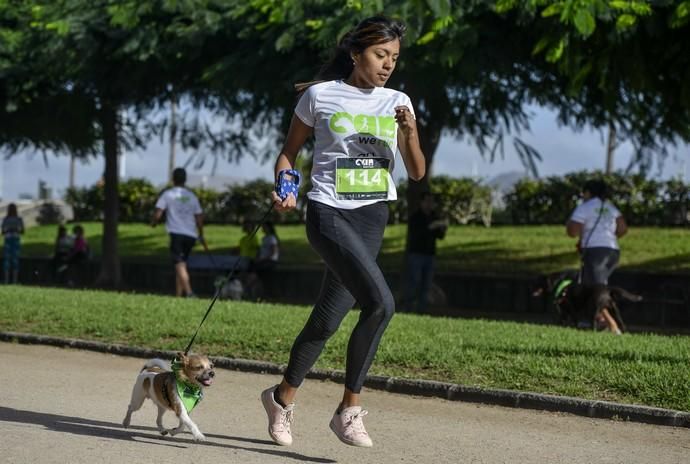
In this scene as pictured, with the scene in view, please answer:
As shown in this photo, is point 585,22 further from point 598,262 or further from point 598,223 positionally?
point 598,262

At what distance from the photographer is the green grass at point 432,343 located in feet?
28.4

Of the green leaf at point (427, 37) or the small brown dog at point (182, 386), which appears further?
the green leaf at point (427, 37)

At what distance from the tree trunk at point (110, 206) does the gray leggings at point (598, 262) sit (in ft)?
44.3

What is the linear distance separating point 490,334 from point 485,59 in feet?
19.7

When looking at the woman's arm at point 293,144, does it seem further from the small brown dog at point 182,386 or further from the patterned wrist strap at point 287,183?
the small brown dog at point 182,386

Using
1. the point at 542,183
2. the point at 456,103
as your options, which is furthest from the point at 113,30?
the point at 542,183

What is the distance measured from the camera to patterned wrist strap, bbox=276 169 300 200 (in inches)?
224

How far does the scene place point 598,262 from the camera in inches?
547

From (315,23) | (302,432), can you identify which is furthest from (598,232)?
(302,432)

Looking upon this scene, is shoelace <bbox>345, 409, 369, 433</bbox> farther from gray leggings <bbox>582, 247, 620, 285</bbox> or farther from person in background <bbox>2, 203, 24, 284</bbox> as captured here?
person in background <bbox>2, 203, 24, 284</bbox>

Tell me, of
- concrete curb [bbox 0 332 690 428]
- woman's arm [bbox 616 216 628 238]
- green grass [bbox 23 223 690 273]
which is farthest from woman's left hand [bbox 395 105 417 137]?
green grass [bbox 23 223 690 273]

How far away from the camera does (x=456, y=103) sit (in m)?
18.2

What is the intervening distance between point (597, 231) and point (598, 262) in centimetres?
37

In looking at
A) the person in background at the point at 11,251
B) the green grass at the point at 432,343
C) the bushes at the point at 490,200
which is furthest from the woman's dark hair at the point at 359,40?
the person in background at the point at 11,251
